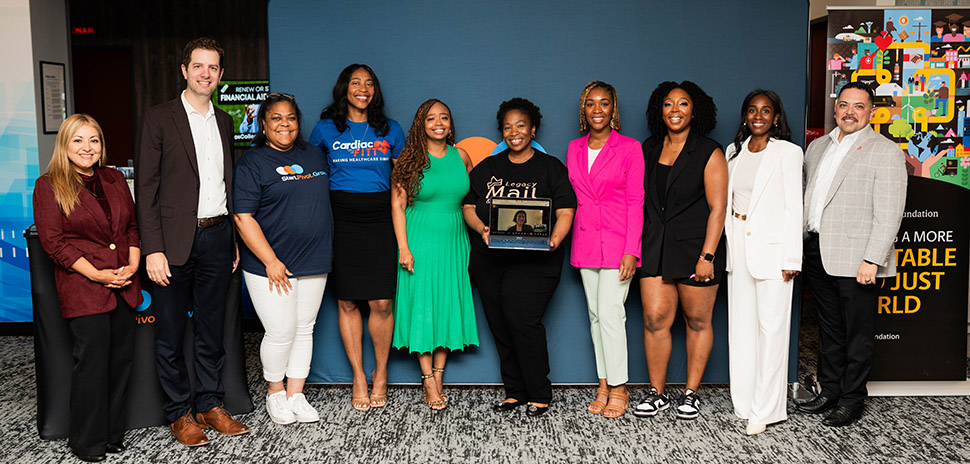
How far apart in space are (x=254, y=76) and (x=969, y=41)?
6.78m

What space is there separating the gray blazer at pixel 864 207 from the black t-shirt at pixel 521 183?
132 cm

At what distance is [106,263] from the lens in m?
3.11

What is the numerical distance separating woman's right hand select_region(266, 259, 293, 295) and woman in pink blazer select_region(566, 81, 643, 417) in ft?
5.00

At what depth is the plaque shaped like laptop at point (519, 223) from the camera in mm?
3500

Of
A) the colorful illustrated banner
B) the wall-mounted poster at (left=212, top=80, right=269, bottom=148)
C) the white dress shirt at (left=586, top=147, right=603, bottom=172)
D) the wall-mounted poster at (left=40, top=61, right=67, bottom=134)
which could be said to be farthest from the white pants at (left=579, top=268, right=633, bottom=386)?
the wall-mounted poster at (left=212, top=80, right=269, bottom=148)

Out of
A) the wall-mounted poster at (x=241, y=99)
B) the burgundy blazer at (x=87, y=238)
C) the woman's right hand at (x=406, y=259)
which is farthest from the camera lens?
the wall-mounted poster at (x=241, y=99)

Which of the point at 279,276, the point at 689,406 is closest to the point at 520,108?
the point at 279,276

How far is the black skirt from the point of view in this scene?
3.74m

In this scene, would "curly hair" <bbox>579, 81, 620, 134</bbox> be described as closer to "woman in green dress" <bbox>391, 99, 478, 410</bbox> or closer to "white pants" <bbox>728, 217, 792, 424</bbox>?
"woman in green dress" <bbox>391, 99, 478, 410</bbox>

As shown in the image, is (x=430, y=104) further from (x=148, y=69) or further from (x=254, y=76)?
(x=148, y=69)

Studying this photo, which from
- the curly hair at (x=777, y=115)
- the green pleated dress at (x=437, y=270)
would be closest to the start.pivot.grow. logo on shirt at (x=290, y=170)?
the green pleated dress at (x=437, y=270)

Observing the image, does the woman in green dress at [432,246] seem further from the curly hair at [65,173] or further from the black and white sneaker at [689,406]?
the curly hair at [65,173]

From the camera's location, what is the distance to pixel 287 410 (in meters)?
3.68

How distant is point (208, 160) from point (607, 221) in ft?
6.67
